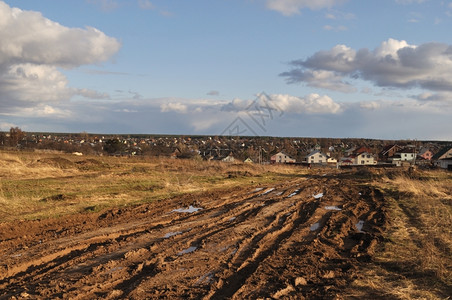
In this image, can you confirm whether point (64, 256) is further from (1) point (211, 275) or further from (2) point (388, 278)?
(2) point (388, 278)

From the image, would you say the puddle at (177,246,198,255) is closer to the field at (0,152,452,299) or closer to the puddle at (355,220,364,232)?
the field at (0,152,452,299)

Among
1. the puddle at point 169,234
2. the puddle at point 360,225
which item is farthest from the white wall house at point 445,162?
the puddle at point 169,234

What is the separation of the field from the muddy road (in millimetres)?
31

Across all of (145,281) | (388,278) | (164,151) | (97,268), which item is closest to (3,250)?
(97,268)

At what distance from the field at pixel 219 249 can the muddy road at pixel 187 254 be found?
0.03 metres

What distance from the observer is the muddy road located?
7.57 meters

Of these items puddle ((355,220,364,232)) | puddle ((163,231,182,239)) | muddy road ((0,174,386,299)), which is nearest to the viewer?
muddy road ((0,174,386,299))

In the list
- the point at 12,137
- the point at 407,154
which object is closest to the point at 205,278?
the point at 12,137

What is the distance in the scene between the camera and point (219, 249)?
35.7ft

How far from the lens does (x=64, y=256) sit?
32.7 feet

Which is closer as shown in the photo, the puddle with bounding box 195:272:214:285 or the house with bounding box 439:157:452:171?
the puddle with bounding box 195:272:214:285

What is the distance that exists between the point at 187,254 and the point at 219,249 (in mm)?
1077

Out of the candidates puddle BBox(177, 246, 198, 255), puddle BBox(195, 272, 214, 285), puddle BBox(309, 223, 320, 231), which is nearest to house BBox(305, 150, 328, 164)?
puddle BBox(309, 223, 320, 231)

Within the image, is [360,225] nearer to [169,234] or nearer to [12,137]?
[169,234]
